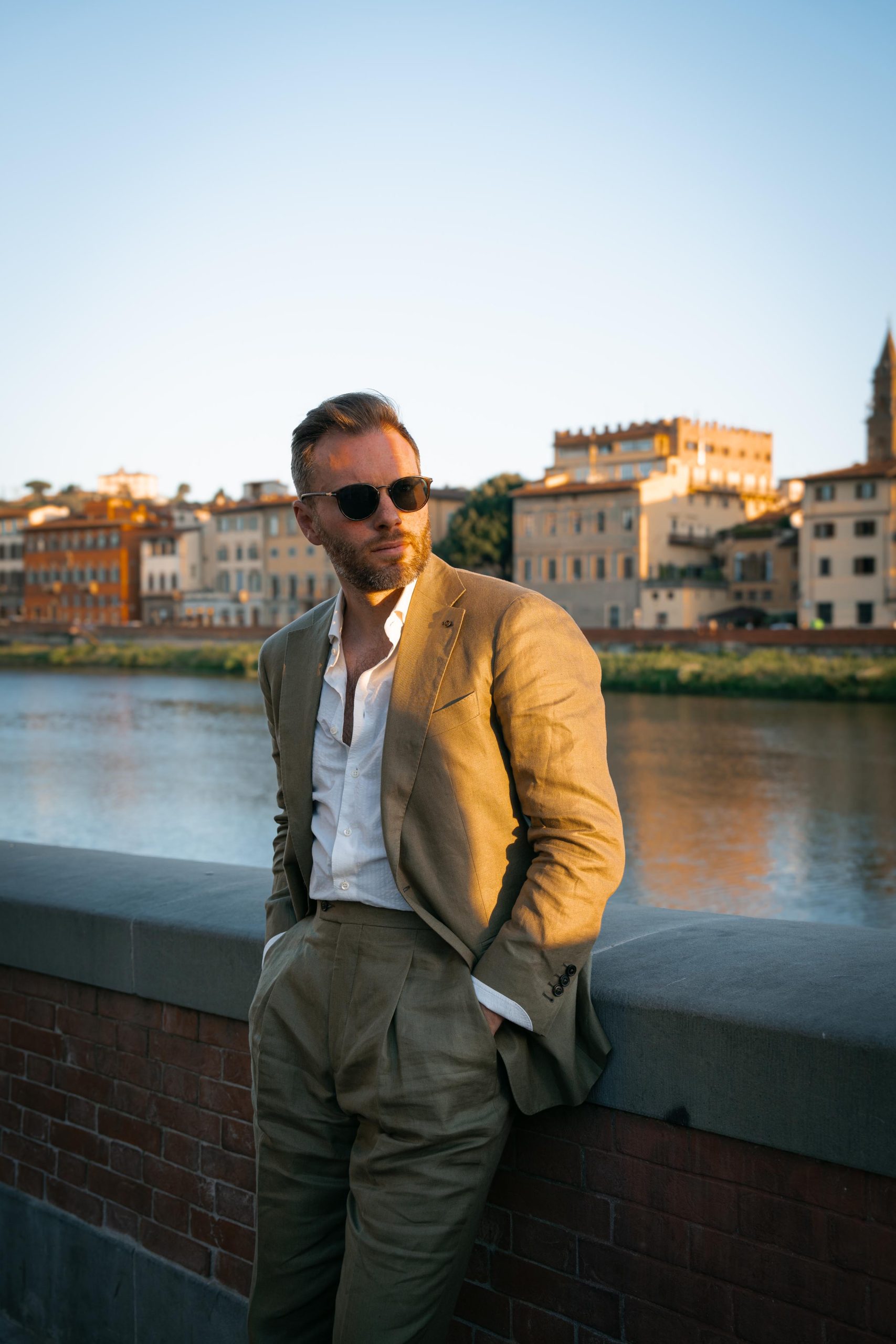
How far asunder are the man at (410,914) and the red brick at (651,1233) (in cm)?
19

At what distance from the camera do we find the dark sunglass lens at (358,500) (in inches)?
72.2

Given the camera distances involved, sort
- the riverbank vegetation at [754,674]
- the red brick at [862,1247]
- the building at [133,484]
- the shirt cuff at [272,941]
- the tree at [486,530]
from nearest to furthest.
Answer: the red brick at [862,1247] → the shirt cuff at [272,941] → the riverbank vegetation at [754,674] → the tree at [486,530] → the building at [133,484]

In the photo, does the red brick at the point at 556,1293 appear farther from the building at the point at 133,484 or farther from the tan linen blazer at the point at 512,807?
the building at the point at 133,484

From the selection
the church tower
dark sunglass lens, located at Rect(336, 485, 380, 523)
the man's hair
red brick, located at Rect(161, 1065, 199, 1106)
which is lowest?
red brick, located at Rect(161, 1065, 199, 1106)

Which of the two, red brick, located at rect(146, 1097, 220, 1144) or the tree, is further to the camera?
the tree

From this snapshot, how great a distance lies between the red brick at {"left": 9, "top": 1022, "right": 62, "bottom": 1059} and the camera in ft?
8.86

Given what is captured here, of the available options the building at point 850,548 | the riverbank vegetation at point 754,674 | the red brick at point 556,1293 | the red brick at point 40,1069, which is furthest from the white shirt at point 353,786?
the building at point 850,548

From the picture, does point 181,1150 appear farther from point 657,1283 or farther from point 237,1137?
point 657,1283

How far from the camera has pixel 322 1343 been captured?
1.82 m

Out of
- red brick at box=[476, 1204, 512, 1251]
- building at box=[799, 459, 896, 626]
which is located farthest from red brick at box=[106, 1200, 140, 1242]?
building at box=[799, 459, 896, 626]

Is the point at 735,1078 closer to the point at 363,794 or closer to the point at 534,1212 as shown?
the point at 534,1212

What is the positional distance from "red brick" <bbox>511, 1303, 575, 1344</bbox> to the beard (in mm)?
1070

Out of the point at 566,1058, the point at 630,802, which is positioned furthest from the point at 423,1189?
the point at 630,802

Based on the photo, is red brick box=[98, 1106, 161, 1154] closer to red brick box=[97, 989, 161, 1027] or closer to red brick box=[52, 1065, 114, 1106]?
red brick box=[52, 1065, 114, 1106]
